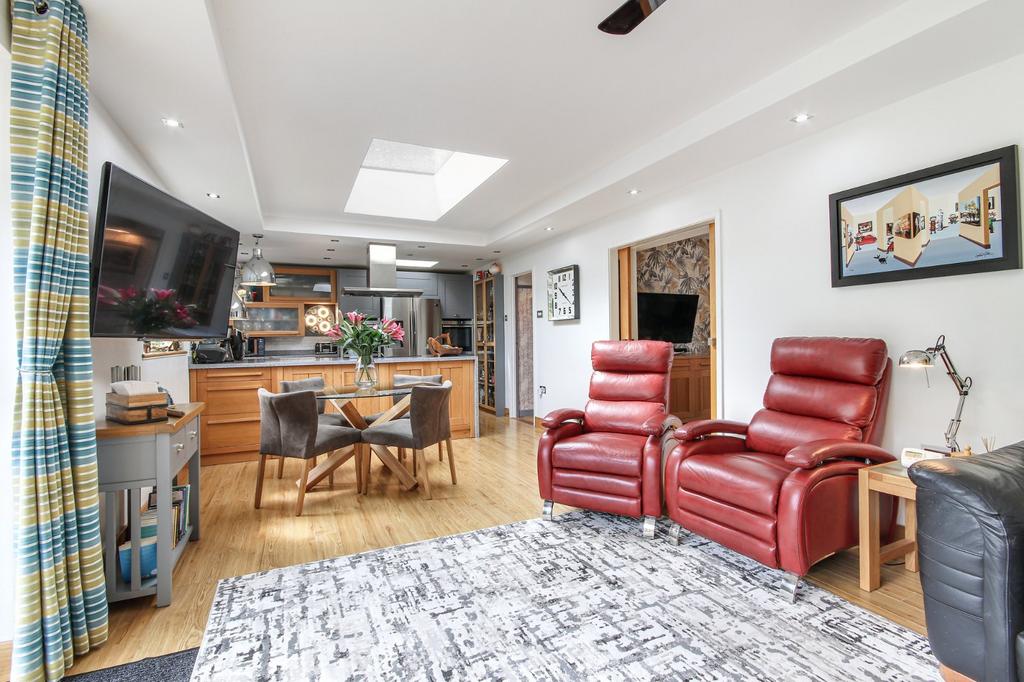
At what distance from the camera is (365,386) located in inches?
149

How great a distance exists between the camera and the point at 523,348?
7094 millimetres

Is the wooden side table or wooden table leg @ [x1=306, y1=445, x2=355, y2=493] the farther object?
wooden table leg @ [x1=306, y1=445, x2=355, y2=493]

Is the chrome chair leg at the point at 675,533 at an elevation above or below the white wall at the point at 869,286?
below

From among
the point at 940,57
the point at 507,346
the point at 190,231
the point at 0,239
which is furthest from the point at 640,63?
the point at 507,346

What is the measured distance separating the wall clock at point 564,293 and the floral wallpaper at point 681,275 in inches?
50.4

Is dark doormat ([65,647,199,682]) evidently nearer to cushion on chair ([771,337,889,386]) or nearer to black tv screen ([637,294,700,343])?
cushion on chair ([771,337,889,386])

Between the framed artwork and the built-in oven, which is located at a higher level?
the framed artwork

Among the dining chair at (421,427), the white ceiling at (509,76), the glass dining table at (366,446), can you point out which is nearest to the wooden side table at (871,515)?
the white ceiling at (509,76)

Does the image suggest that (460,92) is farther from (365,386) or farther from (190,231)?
(365,386)

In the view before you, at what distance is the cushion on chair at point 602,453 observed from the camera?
9.36 ft

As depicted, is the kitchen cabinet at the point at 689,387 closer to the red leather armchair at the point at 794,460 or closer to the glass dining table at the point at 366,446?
the red leather armchair at the point at 794,460

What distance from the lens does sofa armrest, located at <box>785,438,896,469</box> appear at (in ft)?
7.06

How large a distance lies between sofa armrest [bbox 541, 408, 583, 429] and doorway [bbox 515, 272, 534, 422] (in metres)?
3.75

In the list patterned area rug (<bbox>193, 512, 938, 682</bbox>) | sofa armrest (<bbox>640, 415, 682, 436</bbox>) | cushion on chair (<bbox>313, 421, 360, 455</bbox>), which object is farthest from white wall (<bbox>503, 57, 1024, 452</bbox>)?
cushion on chair (<bbox>313, 421, 360, 455</bbox>)
